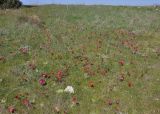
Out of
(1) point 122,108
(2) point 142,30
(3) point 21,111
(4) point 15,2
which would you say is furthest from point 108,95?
(4) point 15,2

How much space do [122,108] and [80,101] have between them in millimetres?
1496

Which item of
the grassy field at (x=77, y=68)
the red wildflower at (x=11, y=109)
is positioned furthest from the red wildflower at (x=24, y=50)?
the red wildflower at (x=11, y=109)

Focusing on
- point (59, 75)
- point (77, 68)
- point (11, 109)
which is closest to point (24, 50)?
point (77, 68)

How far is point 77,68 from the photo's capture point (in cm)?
1691

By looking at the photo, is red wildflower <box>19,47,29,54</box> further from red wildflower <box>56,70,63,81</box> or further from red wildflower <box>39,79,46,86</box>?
red wildflower <box>39,79,46,86</box>

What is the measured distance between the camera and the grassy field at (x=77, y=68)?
45.6 feet

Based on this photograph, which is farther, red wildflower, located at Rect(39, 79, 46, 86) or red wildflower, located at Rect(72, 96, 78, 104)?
red wildflower, located at Rect(39, 79, 46, 86)

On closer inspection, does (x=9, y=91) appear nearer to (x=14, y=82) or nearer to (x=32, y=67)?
(x=14, y=82)

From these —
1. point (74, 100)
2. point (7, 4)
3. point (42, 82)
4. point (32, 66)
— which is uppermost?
point (7, 4)

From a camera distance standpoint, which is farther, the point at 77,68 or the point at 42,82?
the point at 77,68

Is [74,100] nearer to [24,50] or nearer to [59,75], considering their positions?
[59,75]

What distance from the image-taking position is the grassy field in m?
13.9

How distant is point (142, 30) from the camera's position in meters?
26.3

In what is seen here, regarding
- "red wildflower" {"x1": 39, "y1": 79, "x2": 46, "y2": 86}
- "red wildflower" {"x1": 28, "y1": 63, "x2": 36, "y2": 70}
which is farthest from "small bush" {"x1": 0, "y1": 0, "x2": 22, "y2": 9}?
"red wildflower" {"x1": 39, "y1": 79, "x2": 46, "y2": 86}
